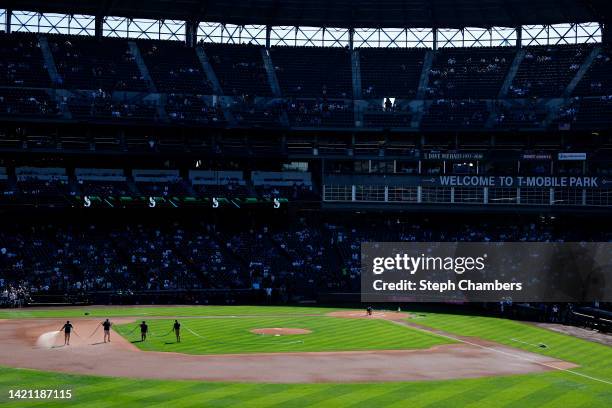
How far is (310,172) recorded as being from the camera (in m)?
88.6

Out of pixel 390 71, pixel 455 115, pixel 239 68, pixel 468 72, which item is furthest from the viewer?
pixel 390 71

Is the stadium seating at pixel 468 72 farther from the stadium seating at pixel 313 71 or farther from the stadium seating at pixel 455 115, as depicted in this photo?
the stadium seating at pixel 313 71

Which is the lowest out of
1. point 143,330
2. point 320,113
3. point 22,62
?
point 143,330

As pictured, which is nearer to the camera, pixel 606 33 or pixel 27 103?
pixel 27 103

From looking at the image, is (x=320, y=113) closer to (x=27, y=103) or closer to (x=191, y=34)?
(x=191, y=34)

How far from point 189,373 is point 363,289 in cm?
3808

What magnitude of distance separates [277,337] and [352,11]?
53.1 m

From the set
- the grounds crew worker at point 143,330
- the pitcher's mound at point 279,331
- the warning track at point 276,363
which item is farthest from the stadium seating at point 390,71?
→ the grounds crew worker at point 143,330

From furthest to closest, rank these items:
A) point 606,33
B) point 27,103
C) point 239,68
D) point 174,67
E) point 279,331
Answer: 1. point 239,68
2. point 606,33
3. point 174,67
4. point 27,103
5. point 279,331

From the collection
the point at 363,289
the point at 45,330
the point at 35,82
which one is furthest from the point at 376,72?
the point at 45,330

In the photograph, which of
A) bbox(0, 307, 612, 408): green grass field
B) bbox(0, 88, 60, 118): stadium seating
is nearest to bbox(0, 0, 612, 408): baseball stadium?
bbox(0, 88, 60, 118): stadium seating

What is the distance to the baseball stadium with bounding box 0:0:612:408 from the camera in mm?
66188

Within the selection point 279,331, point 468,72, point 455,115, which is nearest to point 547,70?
point 468,72

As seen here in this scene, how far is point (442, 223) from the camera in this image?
283ft
